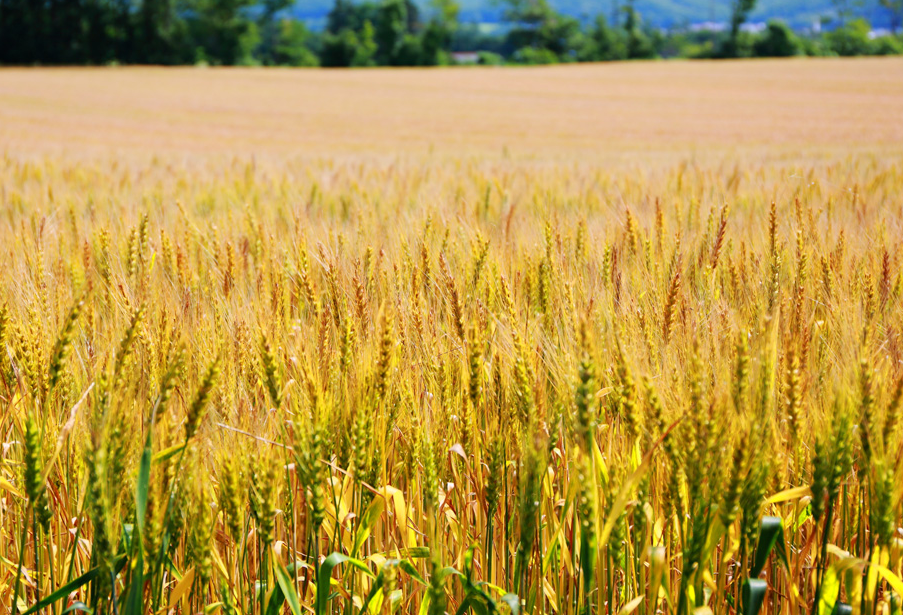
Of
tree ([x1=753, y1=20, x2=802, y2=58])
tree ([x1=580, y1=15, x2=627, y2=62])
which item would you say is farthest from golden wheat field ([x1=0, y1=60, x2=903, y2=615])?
tree ([x1=580, y1=15, x2=627, y2=62])

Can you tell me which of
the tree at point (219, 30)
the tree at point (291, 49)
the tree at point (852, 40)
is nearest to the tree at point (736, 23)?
the tree at point (852, 40)

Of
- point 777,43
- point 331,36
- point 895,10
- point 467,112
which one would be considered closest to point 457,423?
point 467,112

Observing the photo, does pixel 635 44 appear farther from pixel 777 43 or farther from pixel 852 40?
pixel 852 40

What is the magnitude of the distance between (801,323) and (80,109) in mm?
22137

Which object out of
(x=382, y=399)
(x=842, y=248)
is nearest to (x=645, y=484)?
(x=382, y=399)

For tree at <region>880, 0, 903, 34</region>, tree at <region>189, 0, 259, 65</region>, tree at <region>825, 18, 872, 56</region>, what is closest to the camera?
tree at <region>189, 0, 259, 65</region>

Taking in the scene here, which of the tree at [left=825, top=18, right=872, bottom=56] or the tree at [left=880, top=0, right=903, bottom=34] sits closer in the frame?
the tree at [left=825, top=18, right=872, bottom=56]

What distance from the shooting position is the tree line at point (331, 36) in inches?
1519

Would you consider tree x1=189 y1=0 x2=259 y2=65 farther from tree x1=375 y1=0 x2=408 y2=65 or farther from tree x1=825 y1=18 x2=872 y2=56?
tree x1=825 y1=18 x2=872 y2=56

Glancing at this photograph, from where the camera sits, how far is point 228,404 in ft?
3.49

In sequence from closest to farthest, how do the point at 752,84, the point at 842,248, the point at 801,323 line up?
1. the point at 801,323
2. the point at 842,248
3. the point at 752,84

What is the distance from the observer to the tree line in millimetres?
38594

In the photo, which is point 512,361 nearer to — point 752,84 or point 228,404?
point 228,404

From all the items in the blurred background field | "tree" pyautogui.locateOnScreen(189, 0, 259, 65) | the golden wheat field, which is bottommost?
the golden wheat field
